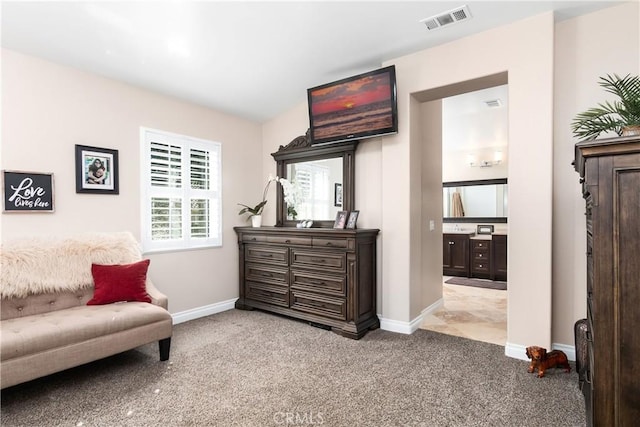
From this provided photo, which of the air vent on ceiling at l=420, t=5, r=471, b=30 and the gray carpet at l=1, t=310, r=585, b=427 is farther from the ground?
the air vent on ceiling at l=420, t=5, r=471, b=30

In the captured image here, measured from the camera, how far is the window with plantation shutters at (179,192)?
361 cm

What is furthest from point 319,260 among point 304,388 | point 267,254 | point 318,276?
point 304,388

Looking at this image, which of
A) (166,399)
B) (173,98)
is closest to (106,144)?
(173,98)

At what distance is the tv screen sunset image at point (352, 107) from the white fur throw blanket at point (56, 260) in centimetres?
228

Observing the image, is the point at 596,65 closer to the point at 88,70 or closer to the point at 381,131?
the point at 381,131

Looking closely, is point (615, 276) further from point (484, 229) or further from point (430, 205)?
point (484, 229)

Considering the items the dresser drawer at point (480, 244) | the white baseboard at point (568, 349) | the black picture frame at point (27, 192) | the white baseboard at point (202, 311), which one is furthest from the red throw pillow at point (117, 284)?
the dresser drawer at point (480, 244)

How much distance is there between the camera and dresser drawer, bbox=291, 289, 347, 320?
11.2 ft

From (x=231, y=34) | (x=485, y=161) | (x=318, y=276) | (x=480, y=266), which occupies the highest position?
(x=231, y=34)

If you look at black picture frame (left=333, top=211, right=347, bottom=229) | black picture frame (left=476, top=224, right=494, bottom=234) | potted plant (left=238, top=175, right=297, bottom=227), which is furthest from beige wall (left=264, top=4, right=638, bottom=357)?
black picture frame (left=476, top=224, right=494, bottom=234)

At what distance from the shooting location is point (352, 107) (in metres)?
3.44

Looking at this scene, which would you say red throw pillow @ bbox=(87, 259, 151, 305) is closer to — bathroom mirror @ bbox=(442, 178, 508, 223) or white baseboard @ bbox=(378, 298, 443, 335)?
white baseboard @ bbox=(378, 298, 443, 335)

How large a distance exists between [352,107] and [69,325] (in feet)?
9.72

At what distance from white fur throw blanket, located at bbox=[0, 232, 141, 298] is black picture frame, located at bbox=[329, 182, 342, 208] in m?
2.13
